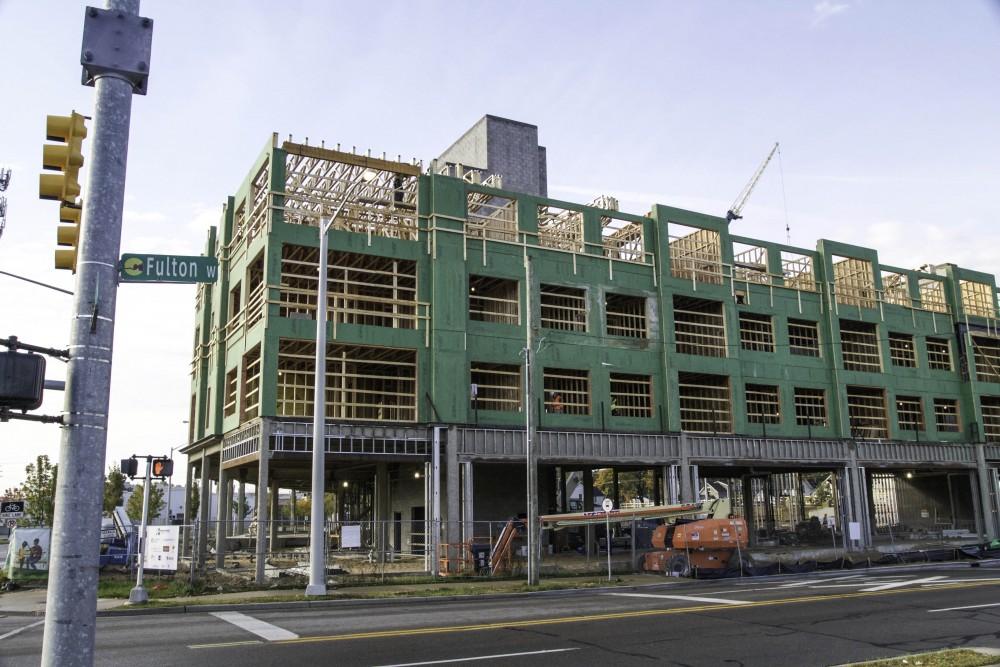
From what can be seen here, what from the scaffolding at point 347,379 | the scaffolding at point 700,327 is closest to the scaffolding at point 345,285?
the scaffolding at point 347,379

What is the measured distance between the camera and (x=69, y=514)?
5816 millimetres

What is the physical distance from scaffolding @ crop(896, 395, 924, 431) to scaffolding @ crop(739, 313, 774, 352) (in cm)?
1016

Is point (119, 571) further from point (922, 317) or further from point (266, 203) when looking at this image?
point (922, 317)

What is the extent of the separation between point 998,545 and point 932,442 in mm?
14315

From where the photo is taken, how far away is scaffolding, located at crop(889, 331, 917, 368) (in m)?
53.2

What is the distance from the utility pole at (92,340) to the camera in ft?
18.9

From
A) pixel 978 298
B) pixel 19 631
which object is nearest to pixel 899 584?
pixel 19 631

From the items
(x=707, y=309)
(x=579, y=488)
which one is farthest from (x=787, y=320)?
(x=579, y=488)

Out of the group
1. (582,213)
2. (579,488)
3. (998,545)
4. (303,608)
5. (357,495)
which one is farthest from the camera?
(579,488)

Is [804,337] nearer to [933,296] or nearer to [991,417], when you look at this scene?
[933,296]

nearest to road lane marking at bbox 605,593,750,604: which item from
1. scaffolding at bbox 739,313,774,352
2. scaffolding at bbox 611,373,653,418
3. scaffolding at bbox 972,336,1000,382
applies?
scaffolding at bbox 611,373,653,418

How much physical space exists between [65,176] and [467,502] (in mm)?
30185

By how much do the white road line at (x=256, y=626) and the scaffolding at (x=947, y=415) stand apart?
47.4 metres

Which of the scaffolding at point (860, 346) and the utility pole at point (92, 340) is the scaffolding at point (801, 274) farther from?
the utility pole at point (92, 340)
